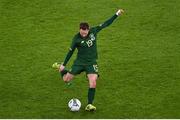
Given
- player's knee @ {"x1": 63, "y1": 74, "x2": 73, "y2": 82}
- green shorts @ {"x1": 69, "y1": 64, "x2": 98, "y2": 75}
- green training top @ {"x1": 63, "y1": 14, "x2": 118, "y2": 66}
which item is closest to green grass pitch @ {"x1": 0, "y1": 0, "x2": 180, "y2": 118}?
player's knee @ {"x1": 63, "y1": 74, "x2": 73, "y2": 82}

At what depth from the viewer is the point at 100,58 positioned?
1577 centimetres

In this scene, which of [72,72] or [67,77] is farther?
[67,77]

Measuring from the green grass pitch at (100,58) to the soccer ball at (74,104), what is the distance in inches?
5.2

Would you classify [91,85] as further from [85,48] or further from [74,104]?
[85,48]

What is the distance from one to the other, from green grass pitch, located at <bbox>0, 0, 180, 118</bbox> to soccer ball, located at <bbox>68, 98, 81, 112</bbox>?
0.13 metres

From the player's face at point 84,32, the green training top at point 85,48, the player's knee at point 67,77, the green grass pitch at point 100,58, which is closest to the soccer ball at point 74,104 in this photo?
the green grass pitch at point 100,58

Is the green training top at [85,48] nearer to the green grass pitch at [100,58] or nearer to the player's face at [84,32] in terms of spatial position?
the player's face at [84,32]

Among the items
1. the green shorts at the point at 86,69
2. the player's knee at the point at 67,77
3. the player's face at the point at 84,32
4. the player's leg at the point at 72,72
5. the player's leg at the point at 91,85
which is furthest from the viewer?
the player's knee at the point at 67,77

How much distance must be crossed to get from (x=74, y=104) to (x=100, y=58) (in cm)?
344

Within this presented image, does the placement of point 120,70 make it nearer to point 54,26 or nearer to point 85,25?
point 85,25

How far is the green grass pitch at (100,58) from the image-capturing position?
1297 centimetres

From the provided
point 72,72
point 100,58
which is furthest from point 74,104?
point 100,58

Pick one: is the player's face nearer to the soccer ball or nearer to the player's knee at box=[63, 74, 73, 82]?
the player's knee at box=[63, 74, 73, 82]

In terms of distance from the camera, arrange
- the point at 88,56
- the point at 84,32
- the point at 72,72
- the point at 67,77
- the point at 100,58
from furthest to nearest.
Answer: the point at 100,58
the point at 67,77
the point at 72,72
the point at 88,56
the point at 84,32
